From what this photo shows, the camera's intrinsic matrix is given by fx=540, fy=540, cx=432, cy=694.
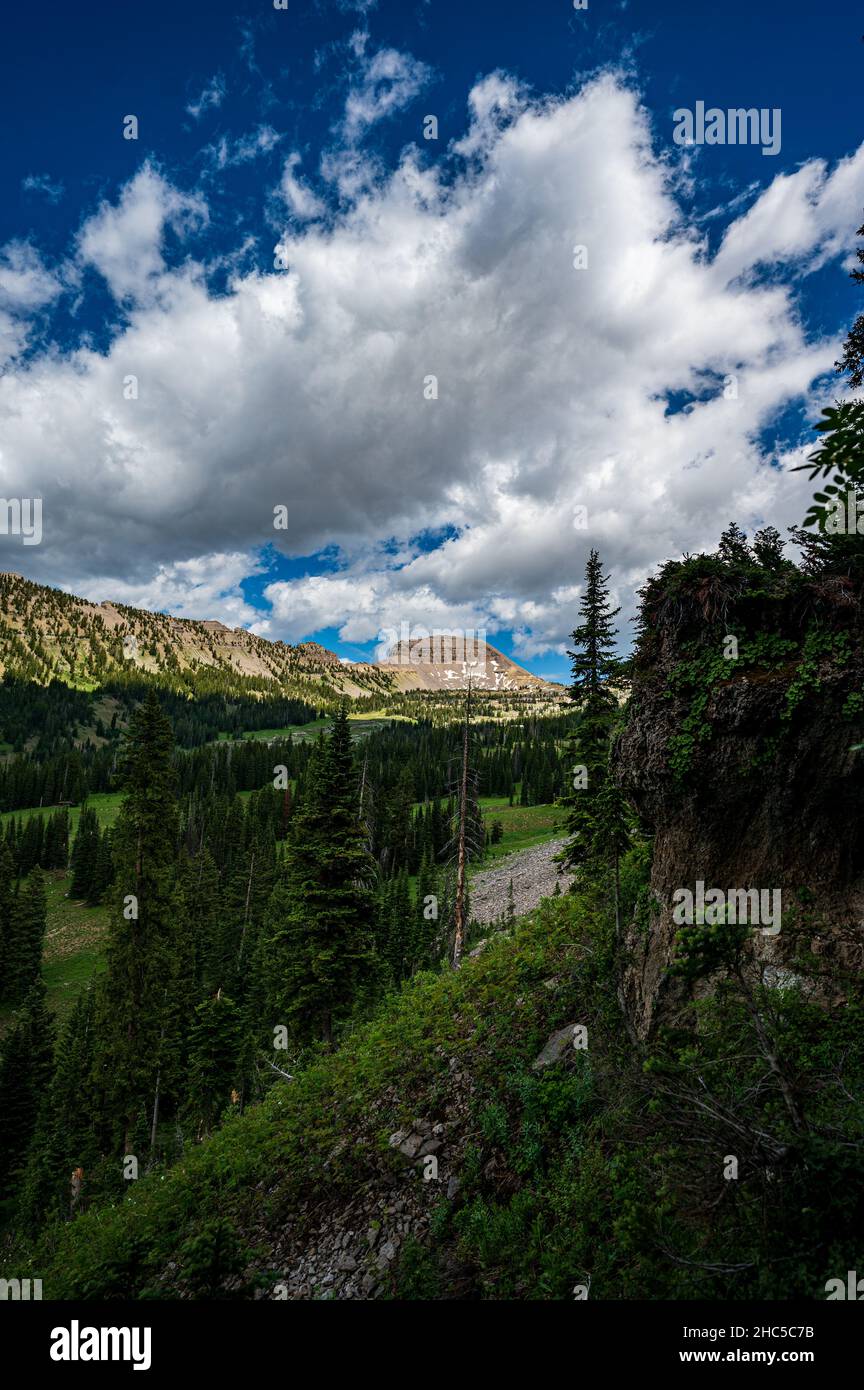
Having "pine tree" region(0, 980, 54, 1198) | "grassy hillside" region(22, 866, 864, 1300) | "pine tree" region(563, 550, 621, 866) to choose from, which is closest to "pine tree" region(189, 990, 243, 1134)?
"pine tree" region(0, 980, 54, 1198)

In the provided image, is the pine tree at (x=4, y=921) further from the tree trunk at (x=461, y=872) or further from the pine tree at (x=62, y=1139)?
the tree trunk at (x=461, y=872)

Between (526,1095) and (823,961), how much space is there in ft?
17.4

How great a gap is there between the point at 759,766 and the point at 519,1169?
715 centimetres

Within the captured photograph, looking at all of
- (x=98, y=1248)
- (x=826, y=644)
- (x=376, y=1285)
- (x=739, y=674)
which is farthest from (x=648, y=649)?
(x=98, y=1248)

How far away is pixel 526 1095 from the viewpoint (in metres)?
9.29

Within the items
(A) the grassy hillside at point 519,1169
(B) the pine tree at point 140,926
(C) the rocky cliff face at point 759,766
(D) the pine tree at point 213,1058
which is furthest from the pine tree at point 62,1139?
(C) the rocky cliff face at point 759,766

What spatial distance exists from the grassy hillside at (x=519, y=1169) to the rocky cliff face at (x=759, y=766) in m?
1.06

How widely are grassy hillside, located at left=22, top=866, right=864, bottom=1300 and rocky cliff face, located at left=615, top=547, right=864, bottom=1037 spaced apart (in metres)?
1.06

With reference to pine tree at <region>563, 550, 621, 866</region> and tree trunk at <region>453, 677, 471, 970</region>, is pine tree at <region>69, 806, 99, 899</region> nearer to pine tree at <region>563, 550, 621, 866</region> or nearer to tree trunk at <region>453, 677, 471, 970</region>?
tree trunk at <region>453, 677, 471, 970</region>

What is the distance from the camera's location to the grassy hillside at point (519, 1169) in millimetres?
4453

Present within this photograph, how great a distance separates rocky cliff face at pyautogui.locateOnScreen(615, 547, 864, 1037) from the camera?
7.50 meters
